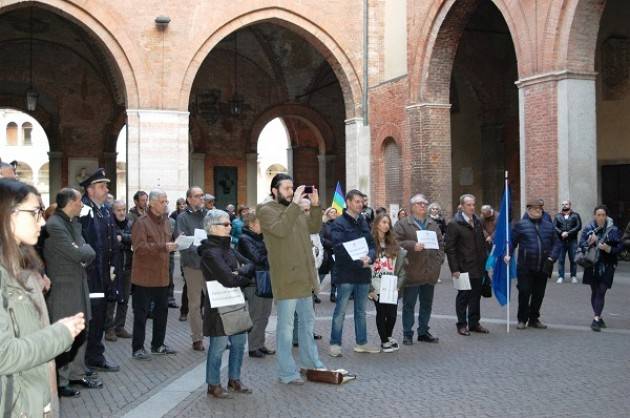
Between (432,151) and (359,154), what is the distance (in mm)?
3186

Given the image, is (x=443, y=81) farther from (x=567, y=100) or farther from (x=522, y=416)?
(x=522, y=416)

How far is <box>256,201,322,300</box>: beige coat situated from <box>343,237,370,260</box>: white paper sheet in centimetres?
104

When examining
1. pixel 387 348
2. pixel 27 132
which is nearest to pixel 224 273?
pixel 387 348

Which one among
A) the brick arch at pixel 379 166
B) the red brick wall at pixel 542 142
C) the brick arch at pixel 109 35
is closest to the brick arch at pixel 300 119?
the brick arch at pixel 379 166

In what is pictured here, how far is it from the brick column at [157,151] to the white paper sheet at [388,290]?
37.9 ft

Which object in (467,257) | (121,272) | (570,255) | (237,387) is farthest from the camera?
(570,255)

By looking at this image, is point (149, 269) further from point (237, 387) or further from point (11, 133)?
point (11, 133)

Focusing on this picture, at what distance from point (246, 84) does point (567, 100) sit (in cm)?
1607

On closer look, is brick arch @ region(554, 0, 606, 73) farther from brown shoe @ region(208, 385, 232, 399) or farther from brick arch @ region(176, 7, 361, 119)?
brown shoe @ region(208, 385, 232, 399)

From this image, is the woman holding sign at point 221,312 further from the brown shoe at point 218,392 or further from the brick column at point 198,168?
the brick column at point 198,168

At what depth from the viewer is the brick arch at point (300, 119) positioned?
28.7m

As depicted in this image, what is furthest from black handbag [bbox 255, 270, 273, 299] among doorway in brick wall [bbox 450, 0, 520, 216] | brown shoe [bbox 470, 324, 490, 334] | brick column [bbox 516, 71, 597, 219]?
doorway in brick wall [bbox 450, 0, 520, 216]

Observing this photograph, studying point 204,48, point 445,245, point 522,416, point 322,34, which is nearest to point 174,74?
point 204,48

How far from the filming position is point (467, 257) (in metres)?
8.98
